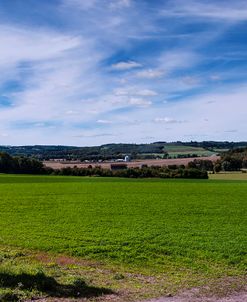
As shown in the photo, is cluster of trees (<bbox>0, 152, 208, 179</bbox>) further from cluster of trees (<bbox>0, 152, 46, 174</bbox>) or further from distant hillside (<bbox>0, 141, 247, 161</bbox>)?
distant hillside (<bbox>0, 141, 247, 161</bbox>)

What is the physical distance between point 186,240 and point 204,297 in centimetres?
899

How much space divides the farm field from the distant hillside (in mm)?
73458

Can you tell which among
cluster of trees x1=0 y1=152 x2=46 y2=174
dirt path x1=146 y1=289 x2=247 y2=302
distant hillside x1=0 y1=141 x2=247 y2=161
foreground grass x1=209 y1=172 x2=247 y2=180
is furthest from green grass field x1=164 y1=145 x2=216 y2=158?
dirt path x1=146 y1=289 x2=247 y2=302

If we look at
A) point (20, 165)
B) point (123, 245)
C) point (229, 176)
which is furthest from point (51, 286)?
point (20, 165)

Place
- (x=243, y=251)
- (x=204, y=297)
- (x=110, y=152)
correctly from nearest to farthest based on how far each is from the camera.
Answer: (x=204, y=297), (x=243, y=251), (x=110, y=152)

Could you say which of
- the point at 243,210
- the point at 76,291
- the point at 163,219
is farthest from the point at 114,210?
the point at 76,291

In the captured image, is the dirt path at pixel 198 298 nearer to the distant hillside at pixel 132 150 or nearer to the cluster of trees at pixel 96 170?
the cluster of trees at pixel 96 170

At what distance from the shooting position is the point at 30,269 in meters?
14.3

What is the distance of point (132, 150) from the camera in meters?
125

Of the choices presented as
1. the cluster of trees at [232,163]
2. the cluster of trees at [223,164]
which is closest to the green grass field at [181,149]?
the cluster of trees at [232,163]

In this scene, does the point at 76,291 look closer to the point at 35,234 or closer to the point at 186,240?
the point at 186,240

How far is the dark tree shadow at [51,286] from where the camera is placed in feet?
39.6

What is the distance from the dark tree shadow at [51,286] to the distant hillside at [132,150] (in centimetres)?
9380

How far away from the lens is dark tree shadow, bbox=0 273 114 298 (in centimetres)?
1207
